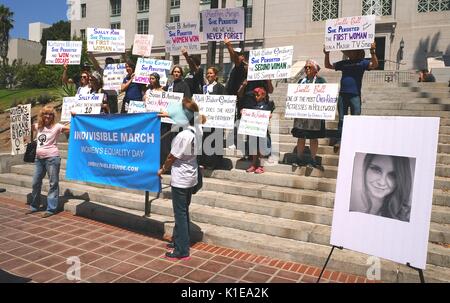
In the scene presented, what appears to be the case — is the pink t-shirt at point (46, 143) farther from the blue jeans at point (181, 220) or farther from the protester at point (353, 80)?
the protester at point (353, 80)

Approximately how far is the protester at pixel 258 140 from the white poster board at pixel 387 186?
335 cm

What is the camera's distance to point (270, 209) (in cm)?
608

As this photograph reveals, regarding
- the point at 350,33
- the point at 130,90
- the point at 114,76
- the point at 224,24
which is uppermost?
the point at 224,24

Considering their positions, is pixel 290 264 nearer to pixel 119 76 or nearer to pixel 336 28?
pixel 336 28

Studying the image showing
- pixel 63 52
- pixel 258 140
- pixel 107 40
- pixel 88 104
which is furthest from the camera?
pixel 107 40

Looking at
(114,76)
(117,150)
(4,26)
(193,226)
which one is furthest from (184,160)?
(4,26)

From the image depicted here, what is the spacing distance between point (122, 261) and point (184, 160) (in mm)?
1481

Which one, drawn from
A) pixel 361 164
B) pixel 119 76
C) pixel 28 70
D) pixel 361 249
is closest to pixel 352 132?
pixel 361 164

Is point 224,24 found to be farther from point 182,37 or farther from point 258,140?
point 258,140

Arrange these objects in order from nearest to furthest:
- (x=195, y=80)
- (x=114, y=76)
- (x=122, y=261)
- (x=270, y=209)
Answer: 1. (x=122, y=261)
2. (x=270, y=209)
3. (x=195, y=80)
4. (x=114, y=76)

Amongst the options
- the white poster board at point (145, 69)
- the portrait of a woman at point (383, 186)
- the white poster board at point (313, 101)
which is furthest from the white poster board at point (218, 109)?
the portrait of a woman at point (383, 186)

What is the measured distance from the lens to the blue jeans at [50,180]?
6867 millimetres
